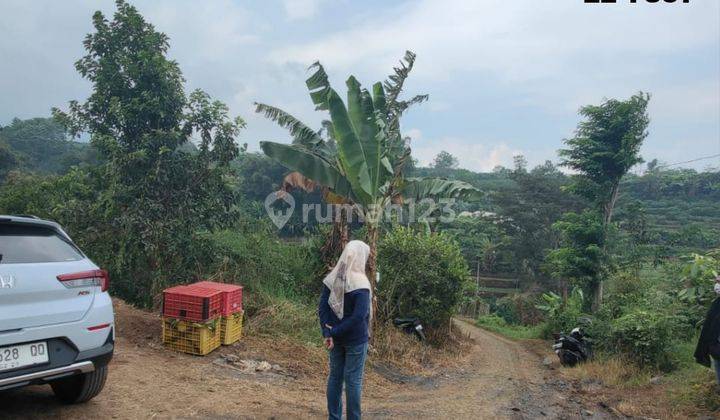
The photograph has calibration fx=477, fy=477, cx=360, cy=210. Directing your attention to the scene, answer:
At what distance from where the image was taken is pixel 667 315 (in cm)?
820

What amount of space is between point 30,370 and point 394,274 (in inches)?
333

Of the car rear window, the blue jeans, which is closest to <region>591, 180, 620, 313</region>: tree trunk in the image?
the blue jeans

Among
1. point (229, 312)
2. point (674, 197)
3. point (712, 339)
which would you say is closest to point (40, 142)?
point (229, 312)

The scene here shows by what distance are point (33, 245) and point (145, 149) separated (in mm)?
4541

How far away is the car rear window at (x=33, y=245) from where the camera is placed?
3268 millimetres

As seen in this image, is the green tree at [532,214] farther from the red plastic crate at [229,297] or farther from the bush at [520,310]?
the red plastic crate at [229,297]

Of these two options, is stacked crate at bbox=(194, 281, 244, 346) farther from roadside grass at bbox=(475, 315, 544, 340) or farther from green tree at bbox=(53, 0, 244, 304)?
roadside grass at bbox=(475, 315, 544, 340)

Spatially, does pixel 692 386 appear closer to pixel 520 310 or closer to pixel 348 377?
pixel 348 377

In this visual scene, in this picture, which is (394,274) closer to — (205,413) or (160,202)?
(160,202)

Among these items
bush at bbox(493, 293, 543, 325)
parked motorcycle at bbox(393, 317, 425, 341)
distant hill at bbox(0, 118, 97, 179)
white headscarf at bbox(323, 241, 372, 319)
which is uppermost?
distant hill at bbox(0, 118, 97, 179)

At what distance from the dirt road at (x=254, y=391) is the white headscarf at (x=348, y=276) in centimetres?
147

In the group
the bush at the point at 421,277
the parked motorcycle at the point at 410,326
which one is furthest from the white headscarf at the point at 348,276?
the bush at the point at 421,277

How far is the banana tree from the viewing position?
856 centimetres

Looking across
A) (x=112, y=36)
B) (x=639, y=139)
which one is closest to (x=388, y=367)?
(x=112, y=36)
